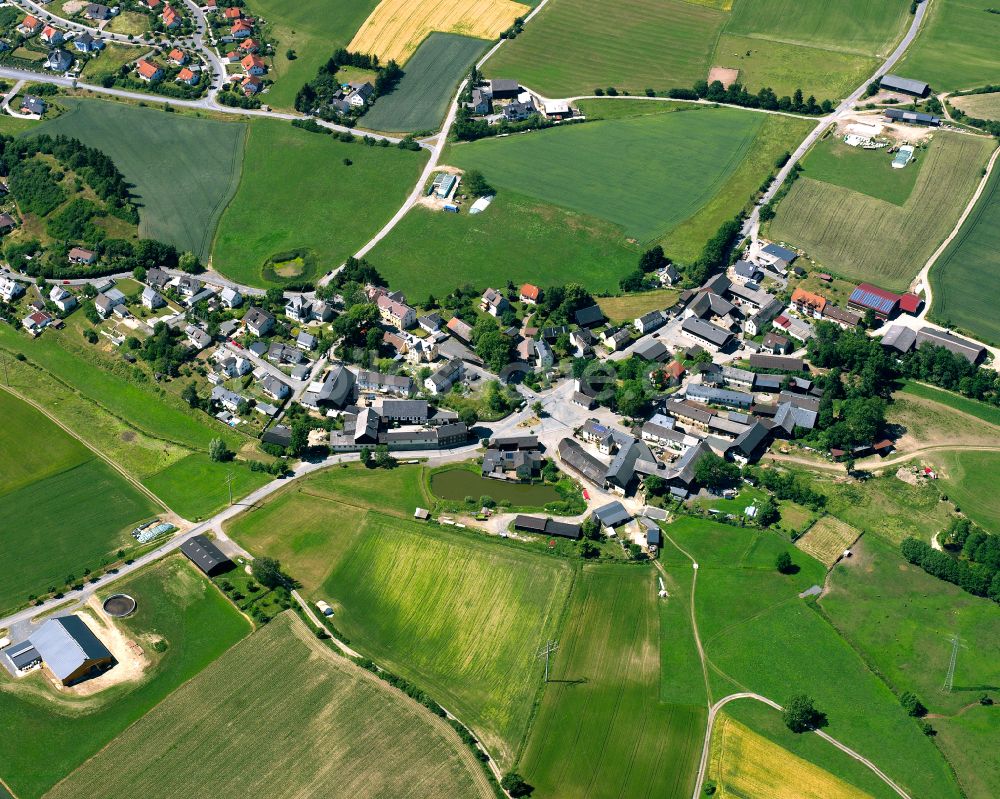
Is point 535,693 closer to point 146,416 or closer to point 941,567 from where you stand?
point 941,567

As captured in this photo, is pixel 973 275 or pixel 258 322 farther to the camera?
pixel 973 275

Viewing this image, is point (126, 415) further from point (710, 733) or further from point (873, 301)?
point (873, 301)

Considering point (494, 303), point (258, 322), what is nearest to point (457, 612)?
point (494, 303)

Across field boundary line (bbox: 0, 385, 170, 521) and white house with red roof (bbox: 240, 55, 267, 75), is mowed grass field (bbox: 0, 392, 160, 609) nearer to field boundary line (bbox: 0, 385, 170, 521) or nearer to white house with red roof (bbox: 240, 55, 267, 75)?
field boundary line (bbox: 0, 385, 170, 521)

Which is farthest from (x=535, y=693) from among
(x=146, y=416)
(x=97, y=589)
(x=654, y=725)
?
(x=146, y=416)

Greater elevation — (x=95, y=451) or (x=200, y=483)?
(x=95, y=451)
